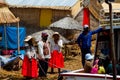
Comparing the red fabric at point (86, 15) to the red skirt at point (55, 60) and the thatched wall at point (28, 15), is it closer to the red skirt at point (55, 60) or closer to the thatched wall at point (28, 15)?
the thatched wall at point (28, 15)

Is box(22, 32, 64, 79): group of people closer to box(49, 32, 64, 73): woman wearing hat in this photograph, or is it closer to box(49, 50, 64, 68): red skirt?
box(49, 32, 64, 73): woman wearing hat

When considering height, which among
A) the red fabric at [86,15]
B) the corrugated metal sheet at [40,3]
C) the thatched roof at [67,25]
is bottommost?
the thatched roof at [67,25]

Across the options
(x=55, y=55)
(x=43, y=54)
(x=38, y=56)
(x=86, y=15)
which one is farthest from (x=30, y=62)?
(x=86, y=15)

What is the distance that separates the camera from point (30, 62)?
17.1 metres

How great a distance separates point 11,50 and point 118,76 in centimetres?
1372

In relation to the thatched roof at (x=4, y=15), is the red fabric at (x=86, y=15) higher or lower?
higher

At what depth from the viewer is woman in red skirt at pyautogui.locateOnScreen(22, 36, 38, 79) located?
667 inches

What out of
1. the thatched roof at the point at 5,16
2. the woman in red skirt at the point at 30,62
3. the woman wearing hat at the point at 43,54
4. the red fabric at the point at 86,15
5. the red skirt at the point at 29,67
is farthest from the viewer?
the red fabric at the point at 86,15

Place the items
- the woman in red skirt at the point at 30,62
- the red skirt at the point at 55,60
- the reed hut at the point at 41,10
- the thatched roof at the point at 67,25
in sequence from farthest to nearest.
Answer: the reed hut at the point at 41,10, the thatched roof at the point at 67,25, the red skirt at the point at 55,60, the woman in red skirt at the point at 30,62

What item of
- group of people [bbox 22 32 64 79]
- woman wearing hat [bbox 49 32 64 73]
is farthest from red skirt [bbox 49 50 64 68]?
group of people [bbox 22 32 64 79]

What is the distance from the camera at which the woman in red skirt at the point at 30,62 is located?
16953mm

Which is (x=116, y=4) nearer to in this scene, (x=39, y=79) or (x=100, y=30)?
(x=39, y=79)

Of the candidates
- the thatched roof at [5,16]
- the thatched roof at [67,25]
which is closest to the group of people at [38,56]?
the thatched roof at [5,16]

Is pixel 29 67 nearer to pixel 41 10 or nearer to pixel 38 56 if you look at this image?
pixel 38 56
